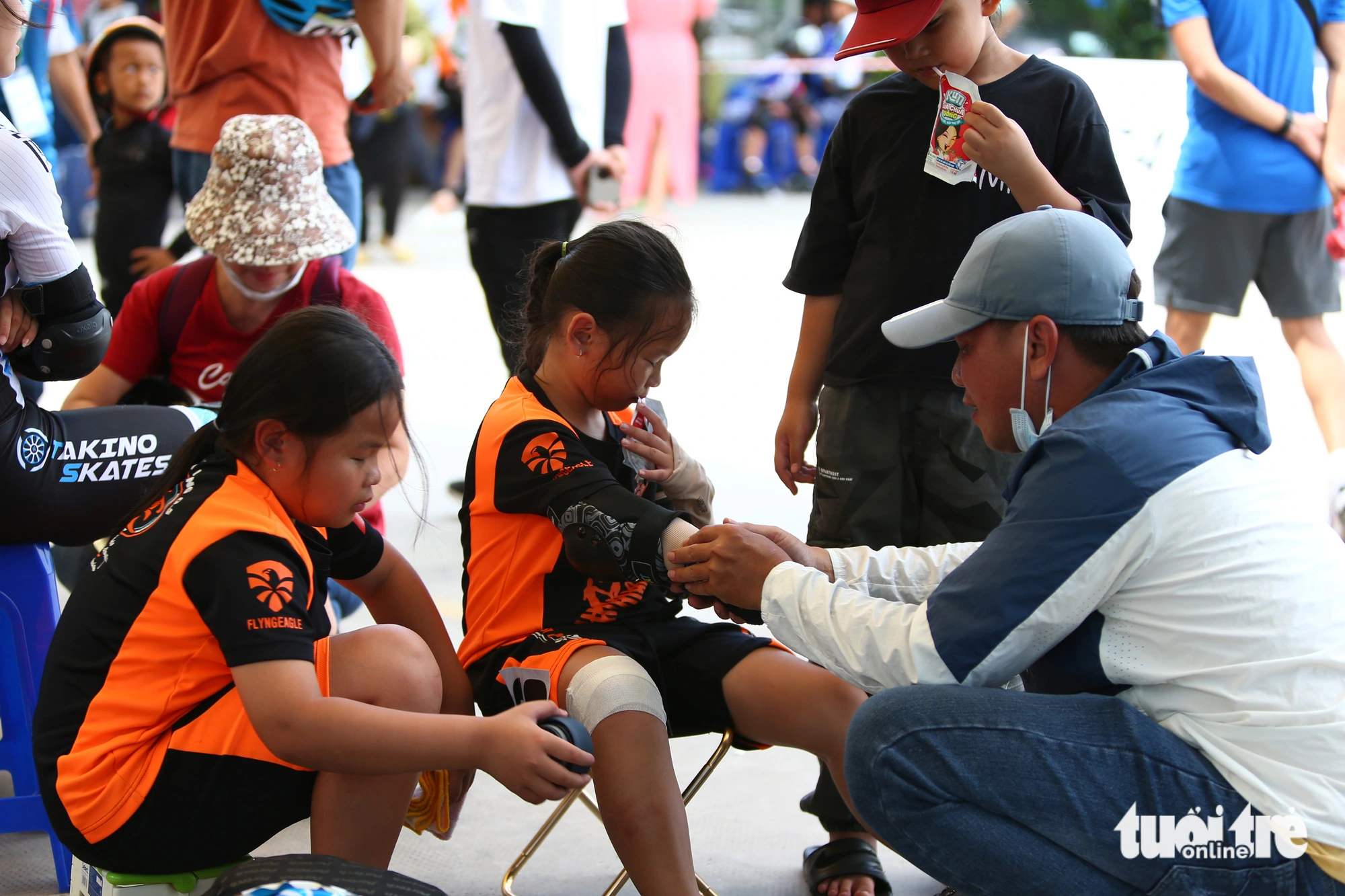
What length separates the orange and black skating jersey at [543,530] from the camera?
186 cm

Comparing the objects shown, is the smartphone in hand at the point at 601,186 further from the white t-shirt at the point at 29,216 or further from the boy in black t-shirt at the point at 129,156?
the white t-shirt at the point at 29,216

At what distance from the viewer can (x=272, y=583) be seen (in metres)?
1.58

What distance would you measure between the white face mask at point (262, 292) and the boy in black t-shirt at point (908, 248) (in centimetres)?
106

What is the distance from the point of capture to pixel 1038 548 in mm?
1526

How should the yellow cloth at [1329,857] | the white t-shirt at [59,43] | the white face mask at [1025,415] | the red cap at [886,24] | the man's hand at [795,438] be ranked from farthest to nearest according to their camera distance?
the white t-shirt at [59,43]
the man's hand at [795,438]
the red cap at [886,24]
the white face mask at [1025,415]
the yellow cloth at [1329,857]

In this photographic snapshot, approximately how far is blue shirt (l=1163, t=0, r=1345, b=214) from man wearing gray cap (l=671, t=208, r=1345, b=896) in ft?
7.73

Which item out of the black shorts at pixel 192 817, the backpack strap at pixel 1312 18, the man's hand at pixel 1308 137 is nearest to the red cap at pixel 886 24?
the black shorts at pixel 192 817

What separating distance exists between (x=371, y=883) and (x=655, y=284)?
1.00m

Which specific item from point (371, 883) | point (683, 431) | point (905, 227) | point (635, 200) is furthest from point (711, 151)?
point (371, 883)

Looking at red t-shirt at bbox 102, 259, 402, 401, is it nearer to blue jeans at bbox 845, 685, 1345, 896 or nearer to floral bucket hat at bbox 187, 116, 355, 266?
floral bucket hat at bbox 187, 116, 355, 266

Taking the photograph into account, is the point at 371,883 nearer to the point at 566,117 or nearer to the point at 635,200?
the point at 566,117

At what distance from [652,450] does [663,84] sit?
904cm

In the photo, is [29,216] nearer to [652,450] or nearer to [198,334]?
[198,334]

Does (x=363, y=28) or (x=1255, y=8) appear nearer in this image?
(x=363, y=28)
